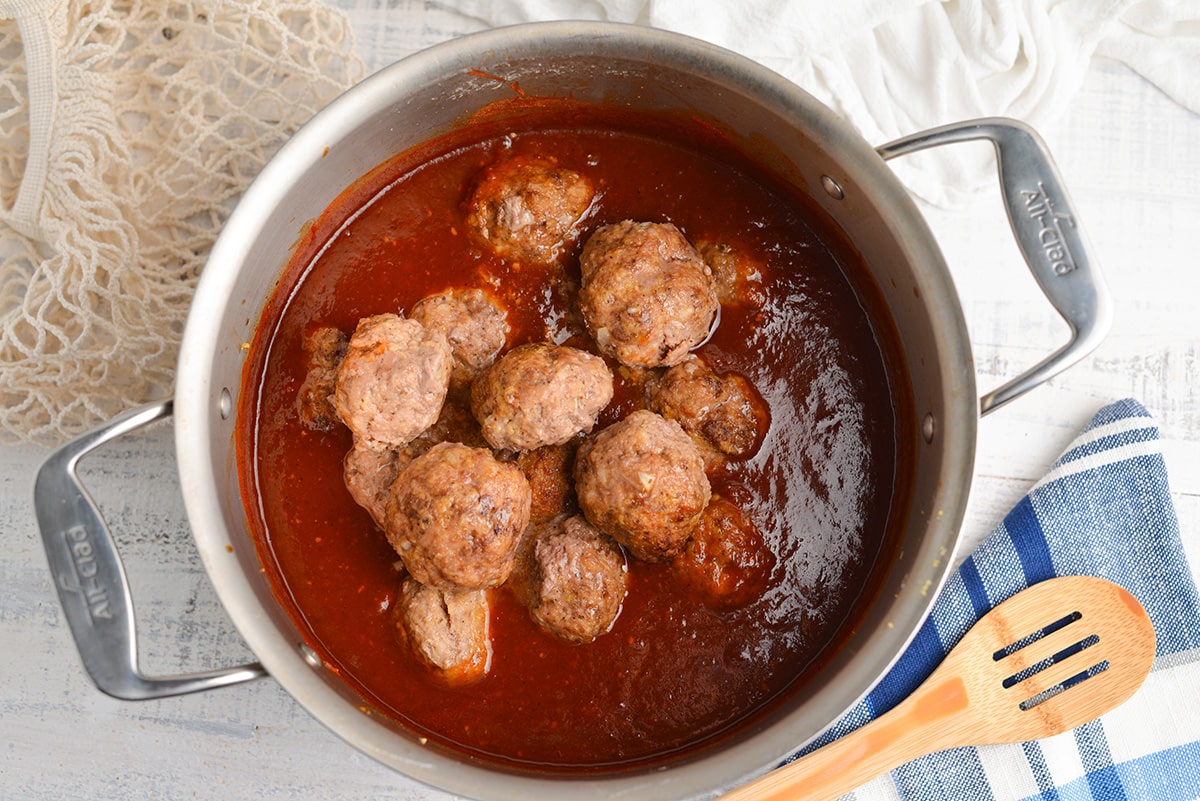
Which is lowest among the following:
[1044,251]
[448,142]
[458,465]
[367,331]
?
[458,465]

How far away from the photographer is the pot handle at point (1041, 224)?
83.4 inches

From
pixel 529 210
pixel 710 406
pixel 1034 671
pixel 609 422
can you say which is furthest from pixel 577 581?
pixel 1034 671

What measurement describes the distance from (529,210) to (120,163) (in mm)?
1277

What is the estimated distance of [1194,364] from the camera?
10.0 feet

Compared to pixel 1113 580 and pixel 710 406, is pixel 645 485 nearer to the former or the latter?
pixel 710 406

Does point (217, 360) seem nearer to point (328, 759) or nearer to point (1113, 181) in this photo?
point (328, 759)

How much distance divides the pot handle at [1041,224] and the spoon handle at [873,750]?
39.4 inches

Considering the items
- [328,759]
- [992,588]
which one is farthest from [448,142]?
[992,588]

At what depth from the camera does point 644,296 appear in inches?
91.1

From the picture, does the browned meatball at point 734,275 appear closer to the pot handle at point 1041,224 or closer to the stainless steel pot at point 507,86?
the stainless steel pot at point 507,86

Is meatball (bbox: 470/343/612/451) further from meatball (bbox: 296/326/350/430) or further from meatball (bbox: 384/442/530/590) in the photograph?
meatball (bbox: 296/326/350/430)

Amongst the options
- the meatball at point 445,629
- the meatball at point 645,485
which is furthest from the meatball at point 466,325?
the meatball at point 445,629

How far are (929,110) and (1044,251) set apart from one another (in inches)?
39.9

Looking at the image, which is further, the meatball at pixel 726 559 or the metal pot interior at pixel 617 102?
the meatball at pixel 726 559
